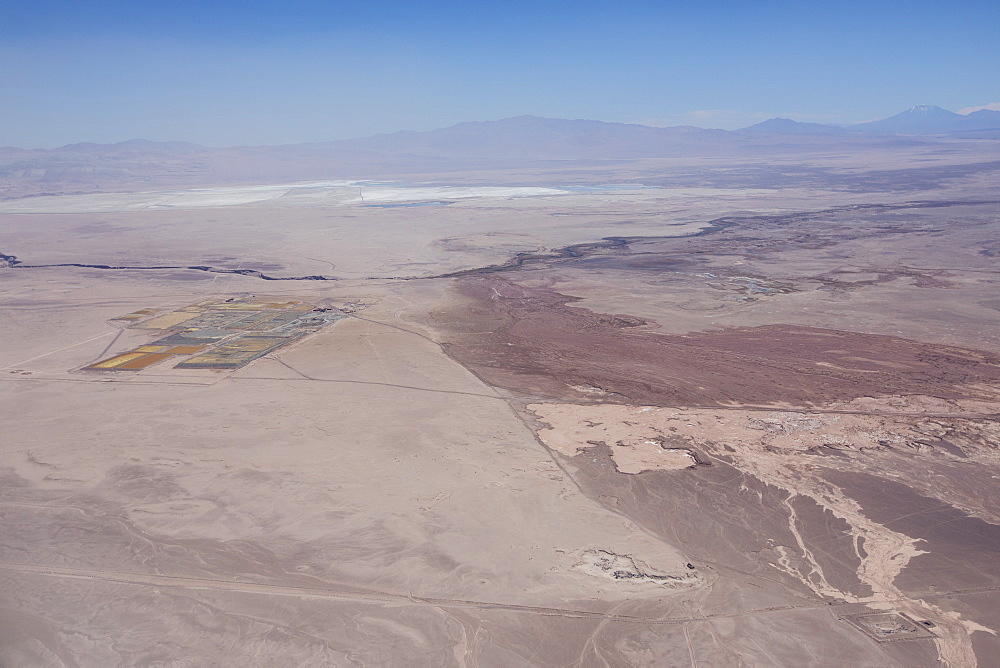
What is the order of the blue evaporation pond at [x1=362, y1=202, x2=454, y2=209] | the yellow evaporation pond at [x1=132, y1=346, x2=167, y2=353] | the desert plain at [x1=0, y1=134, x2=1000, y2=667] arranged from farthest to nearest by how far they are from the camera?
1. the blue evaporation pond at [x1=362, y1=202, x2=454, y2=209]
2. the yellow evaporation pond at [x1=132, y1=346, x2=167, y2=353]
3. the desert plain at [x1=0, y1=134, x2=1000, y2=667]

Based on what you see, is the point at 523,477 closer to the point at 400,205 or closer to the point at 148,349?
the point at 148,349

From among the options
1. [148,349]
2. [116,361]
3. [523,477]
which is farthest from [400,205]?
[523,477]

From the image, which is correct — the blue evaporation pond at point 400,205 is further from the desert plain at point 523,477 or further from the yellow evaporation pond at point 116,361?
the yellow evaporation pond at point 116,361

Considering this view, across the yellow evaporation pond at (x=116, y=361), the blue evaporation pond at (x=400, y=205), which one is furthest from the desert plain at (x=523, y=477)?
the blue evaporation pond at (x=400, y=205)

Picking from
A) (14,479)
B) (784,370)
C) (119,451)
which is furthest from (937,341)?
(14,479)

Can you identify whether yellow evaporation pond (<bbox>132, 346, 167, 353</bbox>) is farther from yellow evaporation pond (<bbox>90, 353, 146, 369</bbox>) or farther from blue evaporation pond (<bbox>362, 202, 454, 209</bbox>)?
blue evaporation pond (<bbox>362, 202, 454, 209</bbox>)

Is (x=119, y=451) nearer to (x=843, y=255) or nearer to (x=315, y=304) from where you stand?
(x=315, y=304)

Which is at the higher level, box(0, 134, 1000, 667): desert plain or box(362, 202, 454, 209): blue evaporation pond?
box(362, 202, 454, 209): blue evaporation pond

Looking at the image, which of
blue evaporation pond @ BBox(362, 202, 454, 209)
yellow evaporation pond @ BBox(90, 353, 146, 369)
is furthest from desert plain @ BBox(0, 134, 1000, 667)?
blue evaporation pond @ BBox(362, 202, 454, 209)
